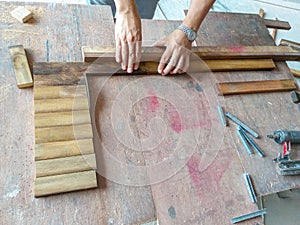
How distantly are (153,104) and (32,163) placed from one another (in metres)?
0.39

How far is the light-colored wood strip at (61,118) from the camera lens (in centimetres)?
85

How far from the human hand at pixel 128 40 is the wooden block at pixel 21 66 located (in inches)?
10.8

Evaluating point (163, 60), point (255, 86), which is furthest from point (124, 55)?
point (255, 86)

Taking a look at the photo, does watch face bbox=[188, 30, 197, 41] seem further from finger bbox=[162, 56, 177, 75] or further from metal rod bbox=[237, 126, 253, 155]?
metal rod bbox=[237, 126, 253, 155]

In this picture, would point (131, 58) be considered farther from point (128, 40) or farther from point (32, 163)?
point (32, 163)

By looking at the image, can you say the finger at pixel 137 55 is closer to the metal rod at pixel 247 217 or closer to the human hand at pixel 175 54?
the human hand at pixel 175 54

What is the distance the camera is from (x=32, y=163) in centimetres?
80

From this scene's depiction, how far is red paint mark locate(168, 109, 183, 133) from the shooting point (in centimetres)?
Answer: 96

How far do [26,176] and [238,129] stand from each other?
617 millimetres

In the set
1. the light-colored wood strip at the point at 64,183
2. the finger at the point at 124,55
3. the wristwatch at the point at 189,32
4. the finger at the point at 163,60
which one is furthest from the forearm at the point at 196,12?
the light-colored wood strip at the point at 64,183

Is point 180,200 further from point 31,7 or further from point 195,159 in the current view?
point 31,7

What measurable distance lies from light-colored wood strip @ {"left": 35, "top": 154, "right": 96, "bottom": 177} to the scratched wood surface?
0.03 m

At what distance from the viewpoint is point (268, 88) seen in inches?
44.0

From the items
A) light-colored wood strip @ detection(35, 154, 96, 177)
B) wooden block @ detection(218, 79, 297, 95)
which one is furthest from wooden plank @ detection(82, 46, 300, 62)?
light-colored wood strip @ detection(35, 154, 96, 177)
